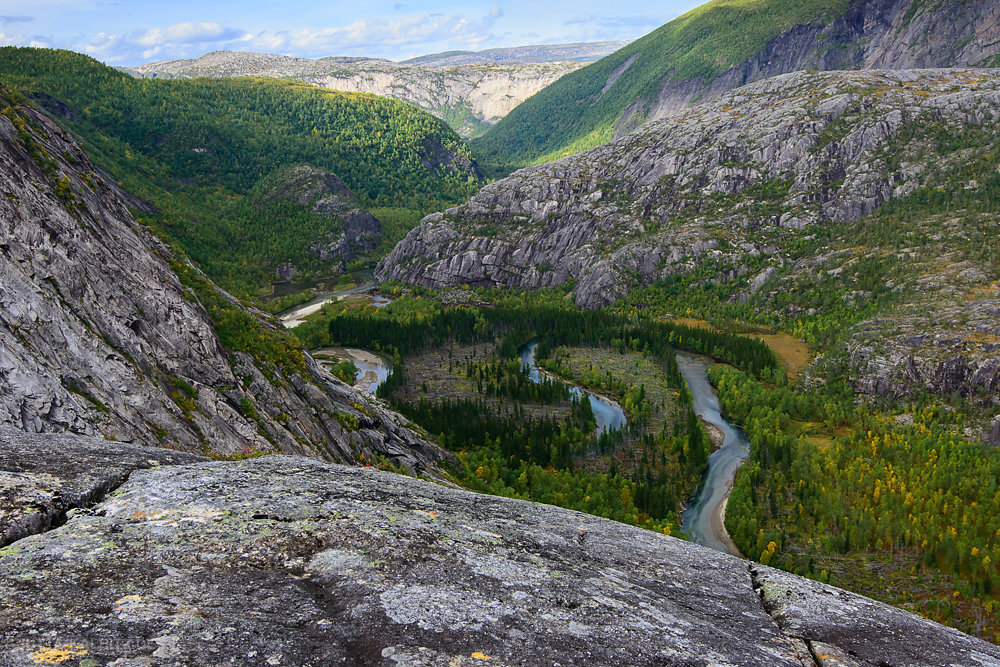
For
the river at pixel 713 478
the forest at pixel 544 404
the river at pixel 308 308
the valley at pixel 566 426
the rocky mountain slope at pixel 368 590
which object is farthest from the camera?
the river at pixel 308 308

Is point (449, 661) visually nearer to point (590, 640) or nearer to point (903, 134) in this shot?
point (590, 640)

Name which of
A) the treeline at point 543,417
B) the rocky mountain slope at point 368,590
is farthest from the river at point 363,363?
the rocky mountain slope at point 368,590

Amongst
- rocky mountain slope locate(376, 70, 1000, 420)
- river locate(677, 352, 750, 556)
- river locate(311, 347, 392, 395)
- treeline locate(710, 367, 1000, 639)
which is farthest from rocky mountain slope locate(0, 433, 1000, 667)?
rocky mountain slope locate(376, 70, 1000, 420)

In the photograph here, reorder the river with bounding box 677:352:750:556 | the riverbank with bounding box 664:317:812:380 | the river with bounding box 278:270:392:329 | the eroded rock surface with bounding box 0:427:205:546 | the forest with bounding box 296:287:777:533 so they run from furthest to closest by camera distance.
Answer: the river with bounding box 278:270:392:329 → the riverbank with bounding box 664:317:812:380 → the forest with bounding box 296:287:777:533 → the river with bounding box 677:352:750:556 → the eroded rock surface with bounding box 0:427:205:546

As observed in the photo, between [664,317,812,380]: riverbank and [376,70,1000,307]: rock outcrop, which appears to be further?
[376,70,1000,307]: rock outcrop

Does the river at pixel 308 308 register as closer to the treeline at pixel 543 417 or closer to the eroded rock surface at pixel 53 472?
the treeline at pixel 543 417

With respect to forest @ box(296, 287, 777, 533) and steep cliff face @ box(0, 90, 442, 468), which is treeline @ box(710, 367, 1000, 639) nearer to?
forest @ box(296, 287, 777, 533)

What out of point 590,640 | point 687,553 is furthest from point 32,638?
point 687,553

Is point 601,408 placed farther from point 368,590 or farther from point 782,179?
point 782,179
